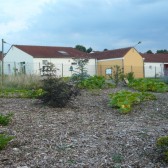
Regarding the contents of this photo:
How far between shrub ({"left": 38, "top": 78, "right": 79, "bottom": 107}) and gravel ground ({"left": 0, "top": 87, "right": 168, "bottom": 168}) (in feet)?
0.76

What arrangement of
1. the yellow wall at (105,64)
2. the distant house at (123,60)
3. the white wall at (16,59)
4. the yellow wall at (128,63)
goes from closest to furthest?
the white wall at (16,59) < the yellow wall at (105,64) < the yellow wall at (128,63) < the distant house at (123,60)

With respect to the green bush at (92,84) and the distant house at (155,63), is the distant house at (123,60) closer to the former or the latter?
the distant house at (155,63)

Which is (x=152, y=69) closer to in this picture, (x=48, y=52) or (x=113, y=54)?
(x=113, y=54)

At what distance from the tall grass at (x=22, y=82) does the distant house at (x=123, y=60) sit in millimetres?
28333

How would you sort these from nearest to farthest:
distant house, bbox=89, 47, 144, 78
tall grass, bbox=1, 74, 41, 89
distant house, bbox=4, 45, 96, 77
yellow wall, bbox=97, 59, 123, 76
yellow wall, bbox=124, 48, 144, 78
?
tall grass, bbox=1, 74, 41, 89 < distant house, bbox=4, 45, 96, 77 < yellow wall, bbox=97, 59, 123, 76 < distant house, bbox=89, 47, 144, 78 < yellow wall, bbox=124, 48, 144, 78

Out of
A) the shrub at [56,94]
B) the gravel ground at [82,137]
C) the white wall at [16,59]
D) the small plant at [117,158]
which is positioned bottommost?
the small plant at [117,158]

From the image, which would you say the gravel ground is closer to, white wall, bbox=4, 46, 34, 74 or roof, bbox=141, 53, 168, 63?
white wall, bbox=4, 46, 34, 74

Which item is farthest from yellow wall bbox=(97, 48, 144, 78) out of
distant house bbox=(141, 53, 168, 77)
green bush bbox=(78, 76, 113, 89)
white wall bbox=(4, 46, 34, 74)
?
green bush bbox=(78, 76, 113, 89)

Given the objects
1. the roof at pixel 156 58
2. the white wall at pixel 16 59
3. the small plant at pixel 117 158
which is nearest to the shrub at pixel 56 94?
the small plant at pixel 117 158

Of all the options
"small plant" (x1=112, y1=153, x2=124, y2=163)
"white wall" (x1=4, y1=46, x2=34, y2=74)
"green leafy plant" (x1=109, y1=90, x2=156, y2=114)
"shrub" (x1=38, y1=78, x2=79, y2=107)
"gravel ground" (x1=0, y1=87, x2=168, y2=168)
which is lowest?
"small plant" (x1=112, y1=153, x2=124, y2=163)

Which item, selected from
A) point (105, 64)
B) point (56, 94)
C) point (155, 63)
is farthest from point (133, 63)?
point (56, 94)

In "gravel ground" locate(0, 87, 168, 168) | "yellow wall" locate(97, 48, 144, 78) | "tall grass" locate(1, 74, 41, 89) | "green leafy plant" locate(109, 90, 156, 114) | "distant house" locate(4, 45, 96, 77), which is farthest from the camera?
"yellow wall" locate(97, 48, 144, 78)

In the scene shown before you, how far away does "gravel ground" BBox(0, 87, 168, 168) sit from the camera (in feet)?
16.2

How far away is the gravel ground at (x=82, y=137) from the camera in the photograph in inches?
194
